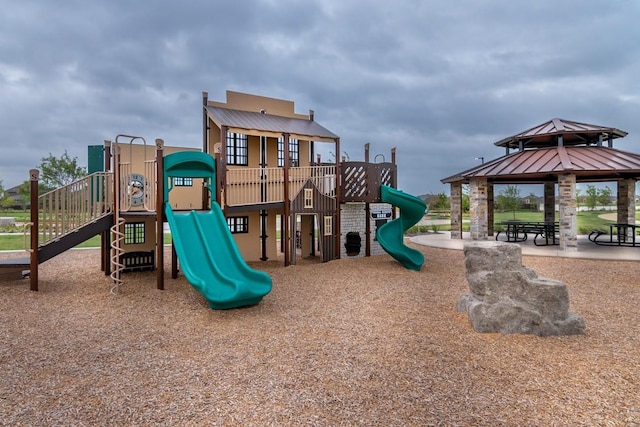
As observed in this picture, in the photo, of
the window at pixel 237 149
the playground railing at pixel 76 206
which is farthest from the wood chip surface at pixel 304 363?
the window at pixel 237 149

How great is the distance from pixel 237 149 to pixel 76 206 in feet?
20.0

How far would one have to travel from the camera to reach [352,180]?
47.6 feet

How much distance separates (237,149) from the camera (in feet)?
47.4

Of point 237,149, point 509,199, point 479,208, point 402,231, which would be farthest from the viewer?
point 509,199

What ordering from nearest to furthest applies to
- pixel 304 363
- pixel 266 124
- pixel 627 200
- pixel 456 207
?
pixel 304 363 → pixel 266 124 → pixel 627 200 → pixel 456 207

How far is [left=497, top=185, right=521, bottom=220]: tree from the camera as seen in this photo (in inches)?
1270

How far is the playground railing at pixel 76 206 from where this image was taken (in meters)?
9.52

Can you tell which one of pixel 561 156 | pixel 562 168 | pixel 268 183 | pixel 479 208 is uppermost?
pixel 561 156

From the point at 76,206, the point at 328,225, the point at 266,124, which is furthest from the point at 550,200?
the point at 76,206

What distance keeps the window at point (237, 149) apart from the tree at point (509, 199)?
25880mm

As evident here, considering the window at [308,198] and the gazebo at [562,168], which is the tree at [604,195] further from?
the window at [308,198]

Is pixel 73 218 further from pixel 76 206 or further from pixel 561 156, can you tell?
pixel 561 156

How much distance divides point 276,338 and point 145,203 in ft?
19.7

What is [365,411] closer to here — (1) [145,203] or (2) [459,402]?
(2) [459,402]
